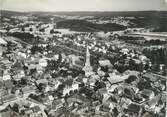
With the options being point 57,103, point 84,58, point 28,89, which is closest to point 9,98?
point 28,89

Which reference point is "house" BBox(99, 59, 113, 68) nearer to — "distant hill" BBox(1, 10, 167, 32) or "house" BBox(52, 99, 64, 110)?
"distant hill" BBox(1, 10, 167, 32)

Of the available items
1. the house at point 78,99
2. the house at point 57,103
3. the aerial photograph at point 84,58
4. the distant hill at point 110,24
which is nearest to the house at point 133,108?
the aerial photograph at point 84,58

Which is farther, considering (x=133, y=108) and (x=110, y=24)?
(x=110, y=24)

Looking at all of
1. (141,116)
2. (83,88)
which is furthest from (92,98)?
(141,116)

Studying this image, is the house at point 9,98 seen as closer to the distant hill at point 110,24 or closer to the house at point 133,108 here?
the distant hill at point 110,24

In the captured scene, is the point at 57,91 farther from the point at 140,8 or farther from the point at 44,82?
the point at 140,8

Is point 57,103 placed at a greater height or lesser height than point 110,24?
lesser

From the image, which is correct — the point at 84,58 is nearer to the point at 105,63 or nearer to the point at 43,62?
the point at 105,63

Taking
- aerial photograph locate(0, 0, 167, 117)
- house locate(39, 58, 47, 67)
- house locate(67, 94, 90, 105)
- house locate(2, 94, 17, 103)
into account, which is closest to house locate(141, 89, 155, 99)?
aerial photograph locate(0, 0, 167, 117)
